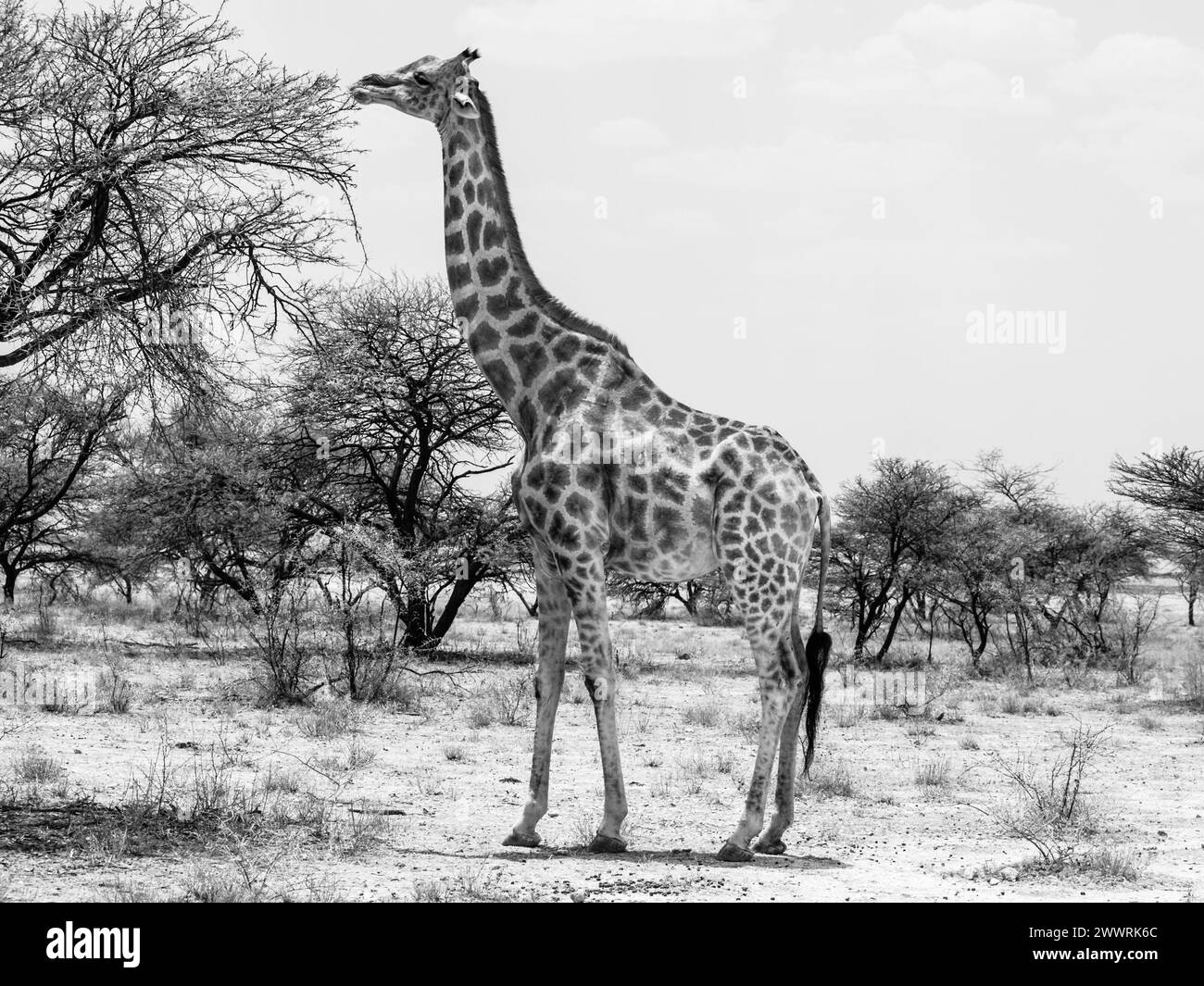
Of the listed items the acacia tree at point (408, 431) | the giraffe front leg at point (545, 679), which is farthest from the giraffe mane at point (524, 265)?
the acacia tree at point (408, 431)

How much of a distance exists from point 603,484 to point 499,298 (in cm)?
152

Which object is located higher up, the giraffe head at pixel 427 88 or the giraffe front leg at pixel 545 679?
the giraffe head at pixel 427 88

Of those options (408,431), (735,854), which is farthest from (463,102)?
(408,431)

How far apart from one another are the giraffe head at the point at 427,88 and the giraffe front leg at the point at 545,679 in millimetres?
2971

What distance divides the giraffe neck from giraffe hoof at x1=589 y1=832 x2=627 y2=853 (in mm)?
2598

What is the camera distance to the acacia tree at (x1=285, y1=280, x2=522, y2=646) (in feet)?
70.5

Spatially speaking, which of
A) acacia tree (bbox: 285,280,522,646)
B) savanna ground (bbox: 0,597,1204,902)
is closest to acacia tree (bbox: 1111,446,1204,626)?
savanna ground (bbox: 0,597,1204,902)

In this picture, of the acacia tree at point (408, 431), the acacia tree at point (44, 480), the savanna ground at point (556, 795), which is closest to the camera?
the savanna ground at point (556, 795)

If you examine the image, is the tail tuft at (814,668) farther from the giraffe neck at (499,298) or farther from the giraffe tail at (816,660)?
the giraffe neck at (499,298)

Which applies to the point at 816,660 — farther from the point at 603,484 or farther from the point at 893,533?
the point at 893,533

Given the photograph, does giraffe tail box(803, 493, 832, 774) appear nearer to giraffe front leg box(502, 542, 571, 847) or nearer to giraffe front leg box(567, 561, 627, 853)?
giraffe front leg box(567, 561, 627, 853)

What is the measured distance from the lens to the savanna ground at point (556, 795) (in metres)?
7.53

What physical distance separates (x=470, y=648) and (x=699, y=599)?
51.4 feet

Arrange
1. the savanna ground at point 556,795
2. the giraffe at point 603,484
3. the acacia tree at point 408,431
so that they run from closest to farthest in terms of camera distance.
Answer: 1. the savanna ground at point 556,795
2. the giraffe at point 603,484
3. the acacia tree at point 408,431
